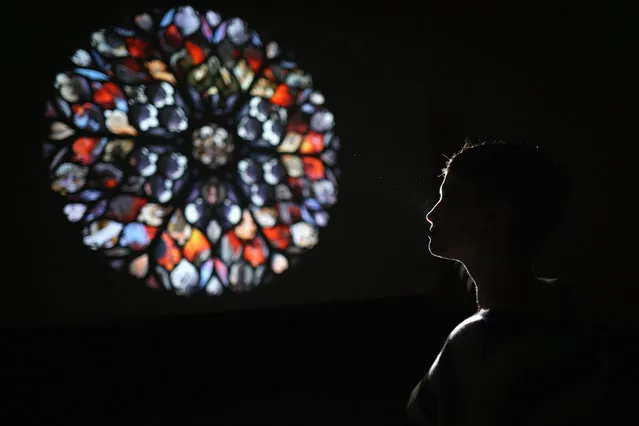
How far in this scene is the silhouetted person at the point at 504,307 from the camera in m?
0.61

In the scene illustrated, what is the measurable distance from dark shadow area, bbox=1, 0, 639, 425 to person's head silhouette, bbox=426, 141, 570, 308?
2140mm

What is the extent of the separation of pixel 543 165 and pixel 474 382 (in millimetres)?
349

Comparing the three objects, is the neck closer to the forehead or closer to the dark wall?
the forehead

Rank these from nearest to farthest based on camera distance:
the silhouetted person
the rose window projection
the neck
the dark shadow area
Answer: the silhouetted person, the neck, the dark shadow area, the rose window projection

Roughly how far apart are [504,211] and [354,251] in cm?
416

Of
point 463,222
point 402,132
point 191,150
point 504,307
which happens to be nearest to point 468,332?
point 504,307

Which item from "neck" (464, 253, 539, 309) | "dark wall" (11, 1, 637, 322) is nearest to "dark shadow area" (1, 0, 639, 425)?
"dark wall" (11, 1, 637, 322)

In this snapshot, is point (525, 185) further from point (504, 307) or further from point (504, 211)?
point (504, 307)

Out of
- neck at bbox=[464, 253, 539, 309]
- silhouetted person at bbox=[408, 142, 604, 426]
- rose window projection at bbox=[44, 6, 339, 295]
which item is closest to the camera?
silhouetted person at bbox=[408, 142, 604, 426]

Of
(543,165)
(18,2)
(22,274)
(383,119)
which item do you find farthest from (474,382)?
(383,119)

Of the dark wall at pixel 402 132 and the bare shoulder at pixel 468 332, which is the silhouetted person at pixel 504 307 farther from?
the dark wall at pixel 402 132

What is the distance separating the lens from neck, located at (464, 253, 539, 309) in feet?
2.38

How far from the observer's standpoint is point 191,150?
14.6 feet

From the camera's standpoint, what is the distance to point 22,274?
11.6 feet
